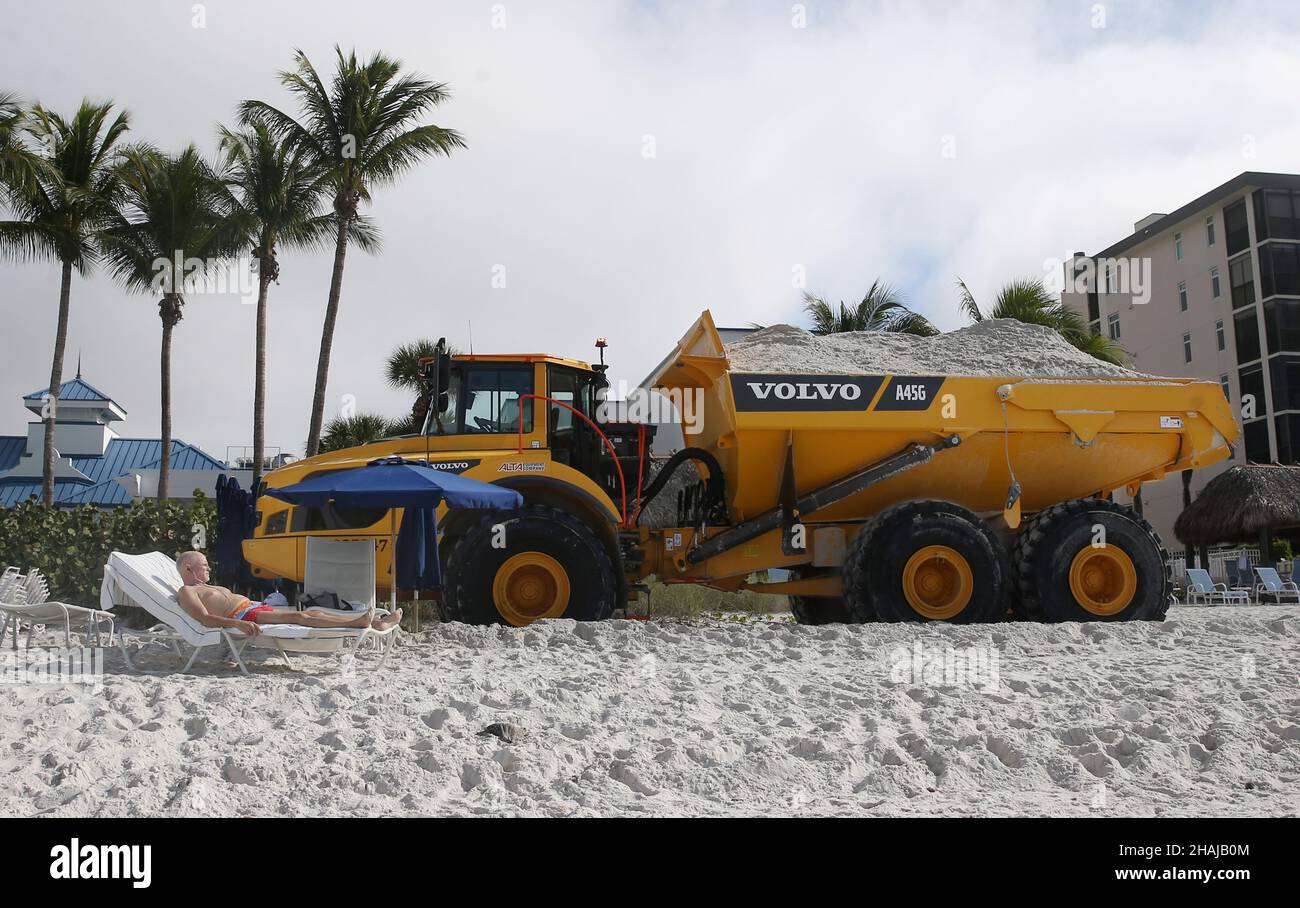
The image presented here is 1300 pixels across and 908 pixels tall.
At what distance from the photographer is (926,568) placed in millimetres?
9961

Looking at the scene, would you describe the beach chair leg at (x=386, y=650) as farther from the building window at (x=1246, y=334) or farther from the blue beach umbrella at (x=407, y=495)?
the building window at (x=1246, y=334)

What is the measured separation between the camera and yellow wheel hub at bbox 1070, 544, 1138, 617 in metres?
10.2

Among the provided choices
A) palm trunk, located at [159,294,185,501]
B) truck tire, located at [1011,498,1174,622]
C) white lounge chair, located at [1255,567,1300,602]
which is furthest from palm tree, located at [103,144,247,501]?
white lounge chair, located at [1255,567,1300,602]

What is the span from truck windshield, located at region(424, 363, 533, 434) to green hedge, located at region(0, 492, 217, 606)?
5.23 metres

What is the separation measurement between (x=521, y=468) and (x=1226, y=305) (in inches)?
1606

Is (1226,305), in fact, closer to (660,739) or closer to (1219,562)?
(1219,562)

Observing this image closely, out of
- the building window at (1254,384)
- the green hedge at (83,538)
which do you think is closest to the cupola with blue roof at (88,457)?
the green hedge at (83,538)

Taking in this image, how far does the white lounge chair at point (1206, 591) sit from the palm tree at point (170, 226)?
70.0 feet

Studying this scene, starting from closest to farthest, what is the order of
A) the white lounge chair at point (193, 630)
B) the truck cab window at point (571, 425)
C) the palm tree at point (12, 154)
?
the white lounge chair at point (193, 630) < the truck cab window at point (571, 425) < the palm tree at point (12, 154)

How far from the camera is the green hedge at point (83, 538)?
13336 millimetres

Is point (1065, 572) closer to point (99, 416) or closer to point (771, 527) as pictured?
point (771, 527)
